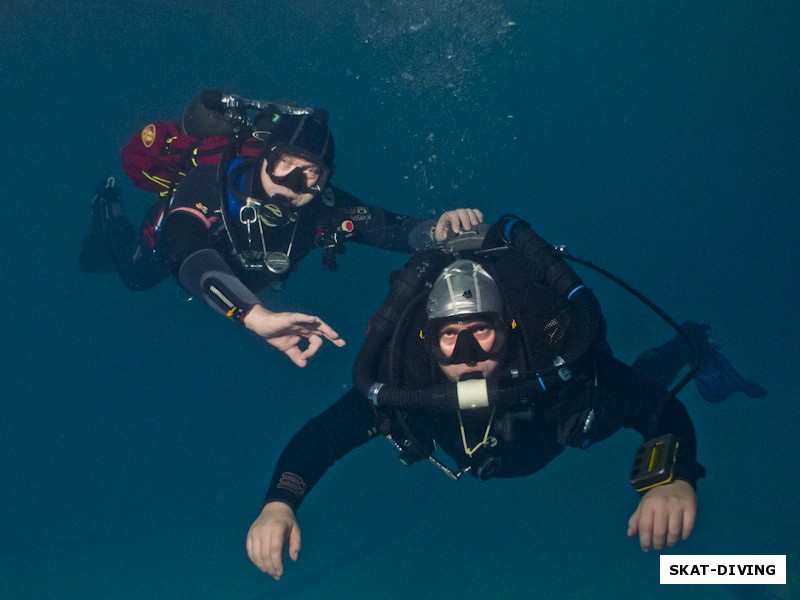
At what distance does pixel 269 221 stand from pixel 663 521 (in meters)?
3.57

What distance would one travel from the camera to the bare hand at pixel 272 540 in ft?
9.00

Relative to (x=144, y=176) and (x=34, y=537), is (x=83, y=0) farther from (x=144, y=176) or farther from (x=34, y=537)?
(x=34, y=537)

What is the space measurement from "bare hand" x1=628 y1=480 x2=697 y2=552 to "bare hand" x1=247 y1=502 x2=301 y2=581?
1577 mm

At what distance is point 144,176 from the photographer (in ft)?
17.6

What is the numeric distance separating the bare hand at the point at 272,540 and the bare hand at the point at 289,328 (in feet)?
2.83

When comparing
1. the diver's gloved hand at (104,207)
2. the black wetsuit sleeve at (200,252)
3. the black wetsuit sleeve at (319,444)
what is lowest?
the black wetsuit sleeve at (319,444)

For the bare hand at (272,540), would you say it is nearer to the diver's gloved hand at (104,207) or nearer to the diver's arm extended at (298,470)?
the diver's arm extended at (298,470)

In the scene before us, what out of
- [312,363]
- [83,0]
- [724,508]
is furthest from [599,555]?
[83,0]

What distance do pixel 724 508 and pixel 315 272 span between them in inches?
205

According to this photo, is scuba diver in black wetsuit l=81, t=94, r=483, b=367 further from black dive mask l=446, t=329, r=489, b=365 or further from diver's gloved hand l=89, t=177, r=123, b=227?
diver's gloved hand l=89, t=177, r=123, b=227

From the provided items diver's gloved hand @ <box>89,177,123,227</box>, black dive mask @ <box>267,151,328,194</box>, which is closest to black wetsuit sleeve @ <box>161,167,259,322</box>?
black dive mask @ <box>267,151,328,194</box>

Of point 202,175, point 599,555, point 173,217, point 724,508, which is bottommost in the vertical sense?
point 599,555

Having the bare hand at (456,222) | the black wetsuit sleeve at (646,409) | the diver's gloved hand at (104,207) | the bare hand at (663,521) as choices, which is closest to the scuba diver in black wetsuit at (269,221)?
the bare hand at (456,222)

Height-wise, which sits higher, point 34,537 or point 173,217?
point 173,217
